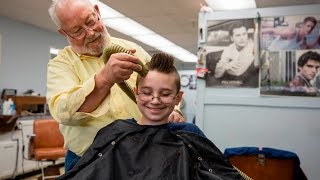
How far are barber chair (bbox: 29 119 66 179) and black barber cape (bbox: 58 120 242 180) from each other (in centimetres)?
328

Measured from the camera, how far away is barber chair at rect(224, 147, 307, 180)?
2.03 metres

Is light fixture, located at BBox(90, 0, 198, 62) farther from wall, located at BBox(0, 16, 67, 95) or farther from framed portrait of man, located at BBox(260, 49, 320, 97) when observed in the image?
framed portrait of man, located at BBox(260, 49, 320, 97)

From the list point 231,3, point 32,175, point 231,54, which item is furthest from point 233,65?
point 32,175

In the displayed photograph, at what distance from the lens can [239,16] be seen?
2.41 metres

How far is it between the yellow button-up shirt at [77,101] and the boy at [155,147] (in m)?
0.07

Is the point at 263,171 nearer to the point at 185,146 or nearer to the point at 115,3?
the point at 185,146

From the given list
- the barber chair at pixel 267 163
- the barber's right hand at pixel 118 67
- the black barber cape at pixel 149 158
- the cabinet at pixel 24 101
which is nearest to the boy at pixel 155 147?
the black barber cape at pixel 149 158

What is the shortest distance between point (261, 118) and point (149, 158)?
1.38 m

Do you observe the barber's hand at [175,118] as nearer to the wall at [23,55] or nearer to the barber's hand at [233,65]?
the barber's hand at [233,65]

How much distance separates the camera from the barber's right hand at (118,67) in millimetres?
1023

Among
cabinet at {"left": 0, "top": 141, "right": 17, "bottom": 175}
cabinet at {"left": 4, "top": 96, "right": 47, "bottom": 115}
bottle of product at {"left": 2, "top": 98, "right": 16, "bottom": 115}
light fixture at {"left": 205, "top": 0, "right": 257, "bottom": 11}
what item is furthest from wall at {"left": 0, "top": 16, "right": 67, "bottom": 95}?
light fixture at {"left": 205, "top": 0, "right": 257, "bottom": 11}

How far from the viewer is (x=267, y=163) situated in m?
2.09

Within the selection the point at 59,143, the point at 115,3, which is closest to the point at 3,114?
the point at 59,143

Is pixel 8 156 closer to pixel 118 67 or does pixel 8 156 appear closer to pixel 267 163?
pixel 267 163
